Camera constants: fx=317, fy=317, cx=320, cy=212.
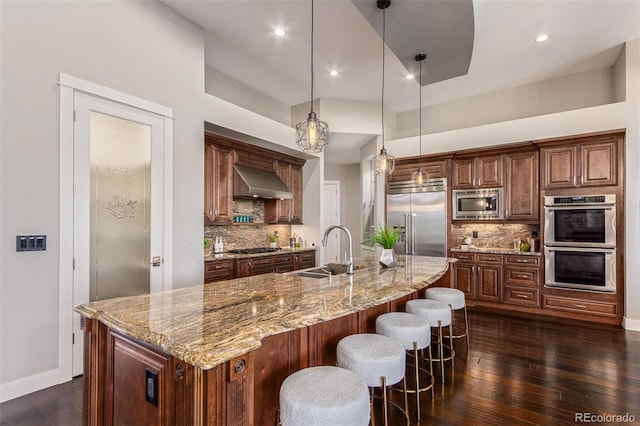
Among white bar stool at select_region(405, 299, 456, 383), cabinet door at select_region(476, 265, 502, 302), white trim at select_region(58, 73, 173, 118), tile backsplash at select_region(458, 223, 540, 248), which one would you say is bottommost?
cabinet door at select_region(476, 265, 502, 302)

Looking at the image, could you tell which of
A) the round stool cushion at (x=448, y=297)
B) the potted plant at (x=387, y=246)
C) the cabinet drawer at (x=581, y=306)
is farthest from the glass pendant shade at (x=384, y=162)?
the cabinet drawer at (x=581, y=306)

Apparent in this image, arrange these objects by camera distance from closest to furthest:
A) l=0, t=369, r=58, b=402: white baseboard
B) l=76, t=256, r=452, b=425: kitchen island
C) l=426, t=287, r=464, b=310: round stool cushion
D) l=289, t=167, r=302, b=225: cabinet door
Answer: l=76, t=256, r=452, b=425: kitchen island → l=0, t=369, r=58, b=402: white baseboard → l=426, t=287, r=464, b=310: round stool cushion → l=289, t=167, r=302, b=225: cabinet door

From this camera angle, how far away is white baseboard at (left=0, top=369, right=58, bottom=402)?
92.9 inches

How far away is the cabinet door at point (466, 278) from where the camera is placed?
5168mm

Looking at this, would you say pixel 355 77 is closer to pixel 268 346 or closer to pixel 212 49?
pixel 212 49

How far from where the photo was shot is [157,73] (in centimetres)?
332

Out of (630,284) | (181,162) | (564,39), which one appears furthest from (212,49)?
(630,284)

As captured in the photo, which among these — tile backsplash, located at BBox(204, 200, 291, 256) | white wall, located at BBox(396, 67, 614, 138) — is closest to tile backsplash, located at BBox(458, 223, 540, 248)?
white wall, located at BBox(396, 67, 614, 138)

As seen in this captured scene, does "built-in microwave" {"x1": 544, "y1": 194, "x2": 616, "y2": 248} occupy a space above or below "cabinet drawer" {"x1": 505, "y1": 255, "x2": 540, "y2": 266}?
above

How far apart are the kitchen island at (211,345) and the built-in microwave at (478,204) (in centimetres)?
360

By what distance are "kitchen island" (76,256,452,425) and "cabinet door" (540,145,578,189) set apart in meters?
3.75

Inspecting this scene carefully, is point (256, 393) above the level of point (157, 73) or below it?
below

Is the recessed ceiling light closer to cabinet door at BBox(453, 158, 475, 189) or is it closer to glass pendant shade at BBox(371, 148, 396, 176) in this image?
cabinet door at BBox(453, 158, 475, 189)

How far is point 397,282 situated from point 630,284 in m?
3.87
